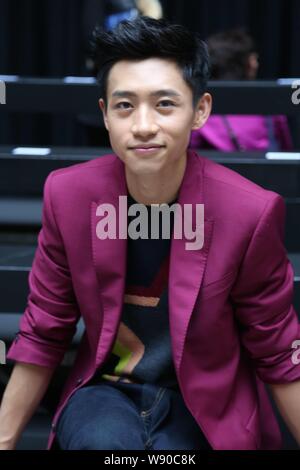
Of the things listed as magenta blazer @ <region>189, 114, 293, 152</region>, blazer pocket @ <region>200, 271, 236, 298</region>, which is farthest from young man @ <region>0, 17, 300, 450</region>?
magenta blazer @ <region>189, 114, 293, 152</region>

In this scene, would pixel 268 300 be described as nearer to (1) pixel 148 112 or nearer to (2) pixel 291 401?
(2) pixel 291 401

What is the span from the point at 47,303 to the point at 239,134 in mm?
1511

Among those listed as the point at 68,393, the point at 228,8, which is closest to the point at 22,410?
the point at 68,393

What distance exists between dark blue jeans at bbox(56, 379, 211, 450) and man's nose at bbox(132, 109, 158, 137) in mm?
528

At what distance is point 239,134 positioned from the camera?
128 inches

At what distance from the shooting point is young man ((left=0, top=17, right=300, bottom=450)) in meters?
1.79

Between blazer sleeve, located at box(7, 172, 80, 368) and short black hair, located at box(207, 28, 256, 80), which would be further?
short black hair, located at box(207, 28, 256, 80)

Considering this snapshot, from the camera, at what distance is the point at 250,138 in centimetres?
326

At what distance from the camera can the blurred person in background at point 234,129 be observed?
321cm

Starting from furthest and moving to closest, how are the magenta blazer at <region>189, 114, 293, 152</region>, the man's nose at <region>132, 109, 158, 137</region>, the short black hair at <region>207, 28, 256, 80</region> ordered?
the short black hair at <region>207, 28, 256, 80</region> < the magenta blazer at <region>189, 114, 293, 152</region> < the man's nose at <region>132, 109, 158, 137</region>

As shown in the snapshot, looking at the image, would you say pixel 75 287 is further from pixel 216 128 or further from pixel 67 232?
pixel 216 128

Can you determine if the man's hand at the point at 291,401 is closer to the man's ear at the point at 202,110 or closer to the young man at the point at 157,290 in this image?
the young man at the point at 157,290

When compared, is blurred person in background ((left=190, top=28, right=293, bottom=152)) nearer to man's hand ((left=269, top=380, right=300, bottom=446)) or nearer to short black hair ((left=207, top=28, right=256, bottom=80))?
short black hair ((left=207, top=28, right=256, bottom=80))

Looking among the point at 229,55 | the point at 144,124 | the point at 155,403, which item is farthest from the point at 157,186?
the point at 229,55
